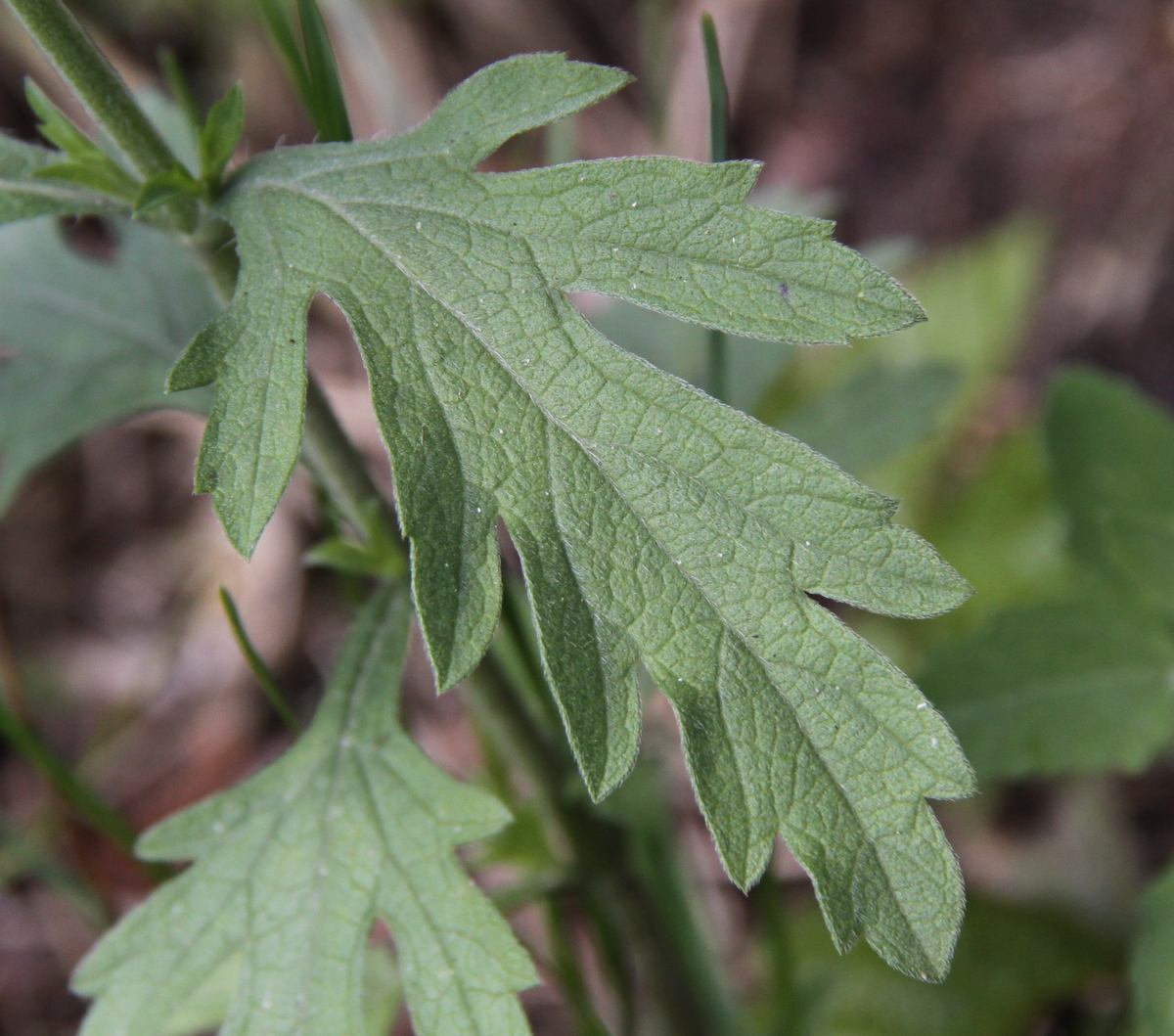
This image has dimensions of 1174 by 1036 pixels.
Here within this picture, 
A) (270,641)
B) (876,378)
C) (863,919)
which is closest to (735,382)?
(876,378)

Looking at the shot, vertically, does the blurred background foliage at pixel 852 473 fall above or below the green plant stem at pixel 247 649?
below

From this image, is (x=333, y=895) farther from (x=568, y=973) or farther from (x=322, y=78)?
(x=322, y=78)

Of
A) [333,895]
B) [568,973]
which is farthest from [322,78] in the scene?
[568,973]

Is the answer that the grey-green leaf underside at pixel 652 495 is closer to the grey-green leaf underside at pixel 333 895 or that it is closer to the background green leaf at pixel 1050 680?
the grey-green leaf underside at pixel 333 895

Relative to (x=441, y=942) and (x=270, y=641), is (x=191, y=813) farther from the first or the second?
(x=270, y=641)

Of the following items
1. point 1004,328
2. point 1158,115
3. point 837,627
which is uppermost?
point 837,627

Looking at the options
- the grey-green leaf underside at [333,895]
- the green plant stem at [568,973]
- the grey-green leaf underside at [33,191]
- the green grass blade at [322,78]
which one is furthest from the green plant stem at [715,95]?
the green plant stem at [568,973]
